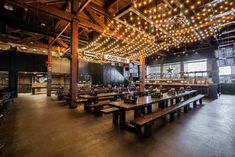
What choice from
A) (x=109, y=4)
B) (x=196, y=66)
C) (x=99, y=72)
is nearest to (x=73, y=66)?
(x=109, y=4)

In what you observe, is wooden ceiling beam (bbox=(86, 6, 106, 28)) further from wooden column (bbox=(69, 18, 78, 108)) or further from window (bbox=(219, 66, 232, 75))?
window (bbox=(219, 66, 232, 75))

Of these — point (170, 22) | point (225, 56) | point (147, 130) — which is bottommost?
point (147, 130)

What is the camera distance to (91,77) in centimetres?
1285

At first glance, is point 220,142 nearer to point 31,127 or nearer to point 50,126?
point 50,126

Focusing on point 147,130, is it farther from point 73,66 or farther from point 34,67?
point 34,67

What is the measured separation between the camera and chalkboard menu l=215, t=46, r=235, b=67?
363 inches

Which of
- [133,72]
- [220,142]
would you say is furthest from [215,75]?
[220,142]

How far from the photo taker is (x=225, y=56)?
9688 millimetres

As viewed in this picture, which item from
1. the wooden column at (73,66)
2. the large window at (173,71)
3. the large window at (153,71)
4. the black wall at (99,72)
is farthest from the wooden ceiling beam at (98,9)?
the large window at (153,71)

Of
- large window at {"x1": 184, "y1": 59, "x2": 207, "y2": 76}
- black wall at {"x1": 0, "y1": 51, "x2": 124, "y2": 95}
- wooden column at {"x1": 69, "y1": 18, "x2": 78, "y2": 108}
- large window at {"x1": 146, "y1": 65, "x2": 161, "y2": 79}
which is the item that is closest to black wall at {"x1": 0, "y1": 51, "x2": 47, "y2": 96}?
black wall at {"x1": 0, "y1": 51, "x2": 124, "y2": 95}

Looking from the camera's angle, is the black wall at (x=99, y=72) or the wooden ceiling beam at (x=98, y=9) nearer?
the wooden ceiling beam at (x=98, y=9)

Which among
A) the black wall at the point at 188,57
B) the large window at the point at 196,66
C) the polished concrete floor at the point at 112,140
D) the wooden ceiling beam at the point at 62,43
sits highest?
the wooden ceiling beam at the point at 62,43

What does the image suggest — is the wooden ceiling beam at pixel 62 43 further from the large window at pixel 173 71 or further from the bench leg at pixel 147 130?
the large window at pixel 173 71

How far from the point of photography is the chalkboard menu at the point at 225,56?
922cm
